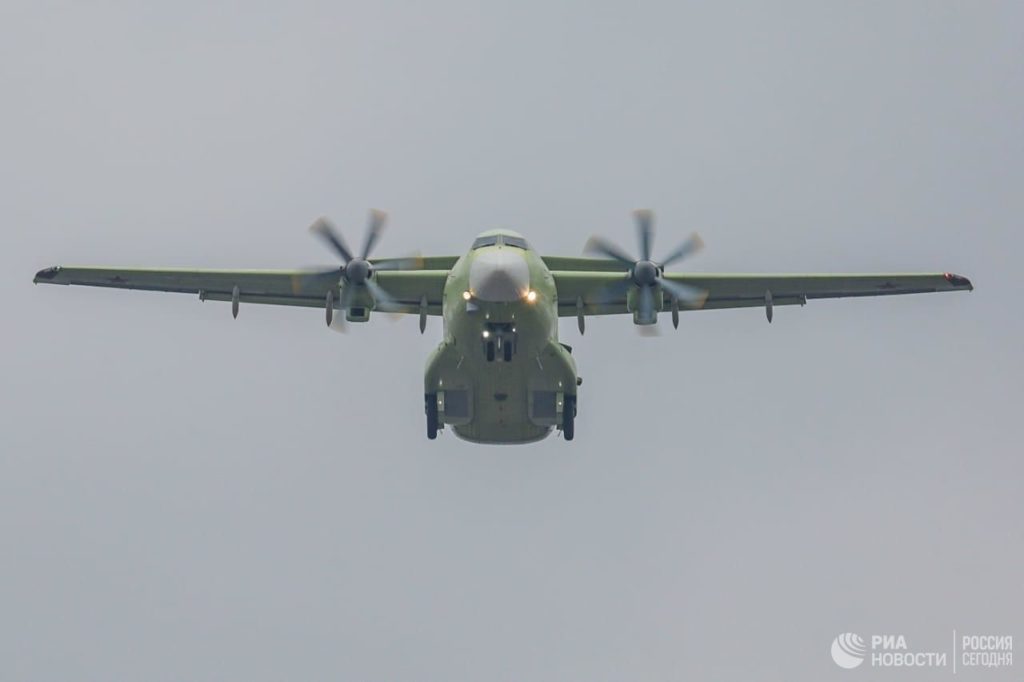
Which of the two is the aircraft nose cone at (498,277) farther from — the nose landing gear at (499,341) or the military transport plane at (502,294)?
the nose landing gear at (499,341)

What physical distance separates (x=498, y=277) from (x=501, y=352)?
2402 millimetres

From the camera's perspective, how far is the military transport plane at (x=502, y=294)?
91.3ft

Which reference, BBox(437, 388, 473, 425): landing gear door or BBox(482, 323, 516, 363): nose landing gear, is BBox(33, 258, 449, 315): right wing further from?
BBox(482, 323, 516, 363): nose landing gear

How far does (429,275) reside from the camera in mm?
31203

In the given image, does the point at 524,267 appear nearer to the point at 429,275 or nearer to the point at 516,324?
the point at 516,324

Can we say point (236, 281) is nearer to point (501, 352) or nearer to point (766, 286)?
point (501, 352)

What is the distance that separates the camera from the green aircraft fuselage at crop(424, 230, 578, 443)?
88.2 feet

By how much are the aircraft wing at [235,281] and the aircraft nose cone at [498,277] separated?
454 cm

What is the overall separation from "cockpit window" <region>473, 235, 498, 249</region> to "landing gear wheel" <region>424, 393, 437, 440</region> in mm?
3655

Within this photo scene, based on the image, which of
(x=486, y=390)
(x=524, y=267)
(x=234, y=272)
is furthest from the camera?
(x=234, y=272)

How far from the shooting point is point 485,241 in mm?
28516

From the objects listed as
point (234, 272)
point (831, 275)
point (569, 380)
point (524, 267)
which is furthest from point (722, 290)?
point (234, 272)

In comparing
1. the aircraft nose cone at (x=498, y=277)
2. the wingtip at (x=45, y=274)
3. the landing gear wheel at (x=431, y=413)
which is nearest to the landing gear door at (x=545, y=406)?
the landing gear wheel at (x=431, y=413)

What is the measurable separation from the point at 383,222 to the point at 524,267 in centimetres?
453
